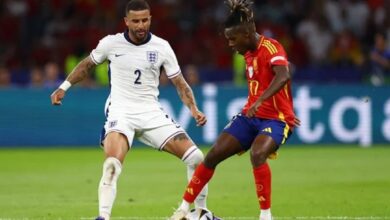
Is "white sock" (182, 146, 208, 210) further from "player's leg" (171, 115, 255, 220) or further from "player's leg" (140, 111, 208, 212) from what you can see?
"player's leg" (171, 115, 255, 220)

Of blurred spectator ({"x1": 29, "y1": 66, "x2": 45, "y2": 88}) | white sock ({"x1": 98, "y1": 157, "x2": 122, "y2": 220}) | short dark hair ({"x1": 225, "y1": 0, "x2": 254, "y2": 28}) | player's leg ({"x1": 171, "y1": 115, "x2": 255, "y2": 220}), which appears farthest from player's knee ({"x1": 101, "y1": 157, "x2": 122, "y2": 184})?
blurred spectator ({"x1": 29, "y1": 66, "x2": 45, "y2": 88})

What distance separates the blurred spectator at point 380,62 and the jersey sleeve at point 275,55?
13.4 meters

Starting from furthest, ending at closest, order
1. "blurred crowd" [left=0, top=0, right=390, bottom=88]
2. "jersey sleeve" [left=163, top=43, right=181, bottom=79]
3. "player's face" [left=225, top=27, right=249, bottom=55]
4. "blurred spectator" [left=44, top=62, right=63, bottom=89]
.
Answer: "blurred crowd" [left=0, top=0, right=390, bottom=88] → "blurred spectator" [left=44, top=62, right=63, bottom=89] → "jersey sleeve" [left=163, top=43, right=181, bottom=79] → "player's face" [left=225, top=27, right=249, bottom=55]

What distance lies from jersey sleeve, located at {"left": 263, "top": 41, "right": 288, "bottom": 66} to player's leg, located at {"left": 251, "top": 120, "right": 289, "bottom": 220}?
63 cm

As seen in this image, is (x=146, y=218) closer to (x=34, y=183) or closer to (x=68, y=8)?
(x=34, y=183)

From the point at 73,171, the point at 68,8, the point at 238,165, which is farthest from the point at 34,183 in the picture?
the point at 68,8

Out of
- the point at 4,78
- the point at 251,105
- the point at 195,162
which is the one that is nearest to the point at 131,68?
the point at 195,162

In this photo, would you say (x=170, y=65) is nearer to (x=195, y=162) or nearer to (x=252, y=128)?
(x=195, y=162)

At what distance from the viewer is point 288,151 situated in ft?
70.4

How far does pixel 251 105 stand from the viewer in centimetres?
1054

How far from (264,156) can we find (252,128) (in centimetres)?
52

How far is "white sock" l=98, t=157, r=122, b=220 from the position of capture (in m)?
10.1

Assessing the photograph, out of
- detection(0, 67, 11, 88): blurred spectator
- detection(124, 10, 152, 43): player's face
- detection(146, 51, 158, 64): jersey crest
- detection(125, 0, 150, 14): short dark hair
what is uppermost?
detection(125, 0, 150, 14): short dark hair

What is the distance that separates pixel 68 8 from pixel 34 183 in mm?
12237
